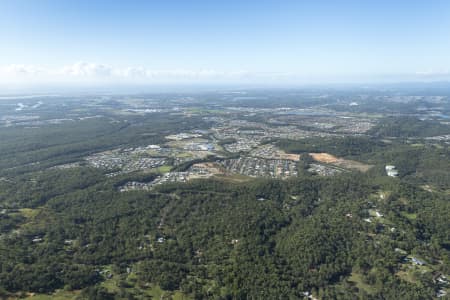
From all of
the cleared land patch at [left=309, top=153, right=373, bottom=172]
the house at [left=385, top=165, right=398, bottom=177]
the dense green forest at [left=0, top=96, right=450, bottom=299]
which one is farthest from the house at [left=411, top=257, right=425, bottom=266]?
the cleared land patch at [left=309, top=153, right=373, bottom=172]

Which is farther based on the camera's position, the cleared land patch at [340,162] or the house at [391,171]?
the cleared land patch at [340,162]

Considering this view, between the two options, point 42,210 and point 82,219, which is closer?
point 82,219

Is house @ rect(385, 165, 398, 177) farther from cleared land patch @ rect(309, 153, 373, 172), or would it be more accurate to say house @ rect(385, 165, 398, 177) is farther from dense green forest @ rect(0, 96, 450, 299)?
cleared land patch @ rect(309, 153, 373, 172)

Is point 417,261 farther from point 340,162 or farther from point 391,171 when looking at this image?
point 340,162

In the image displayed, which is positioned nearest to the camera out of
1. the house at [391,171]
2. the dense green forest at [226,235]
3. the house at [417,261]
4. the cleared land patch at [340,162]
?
the dense green forest at [226,235]

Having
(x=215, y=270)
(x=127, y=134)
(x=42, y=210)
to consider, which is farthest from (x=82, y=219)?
(x=127, y=134)

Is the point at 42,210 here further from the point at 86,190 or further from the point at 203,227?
the point at 203,227

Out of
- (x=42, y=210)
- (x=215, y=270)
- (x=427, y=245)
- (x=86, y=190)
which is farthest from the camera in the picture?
(x=86, y=190)

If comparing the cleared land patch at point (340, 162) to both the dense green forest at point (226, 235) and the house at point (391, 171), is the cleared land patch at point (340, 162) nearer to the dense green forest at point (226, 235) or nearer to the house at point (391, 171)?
the dense green forest at point (226, 235)

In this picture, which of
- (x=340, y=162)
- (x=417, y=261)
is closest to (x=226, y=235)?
(x=417, y=261)

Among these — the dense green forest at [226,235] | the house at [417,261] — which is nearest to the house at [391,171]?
the dense green forest at [226,235]

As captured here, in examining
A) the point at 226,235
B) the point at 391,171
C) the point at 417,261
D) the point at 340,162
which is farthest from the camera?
the point at 340,162
